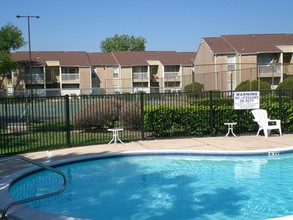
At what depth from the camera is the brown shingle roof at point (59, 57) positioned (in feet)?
185

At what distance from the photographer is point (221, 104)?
49.9 ft

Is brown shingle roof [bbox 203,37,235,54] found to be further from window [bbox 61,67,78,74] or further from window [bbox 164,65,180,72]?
window [bbox 61,67,78,74]

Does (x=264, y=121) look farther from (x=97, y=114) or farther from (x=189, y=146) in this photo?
(x=97, y=114)

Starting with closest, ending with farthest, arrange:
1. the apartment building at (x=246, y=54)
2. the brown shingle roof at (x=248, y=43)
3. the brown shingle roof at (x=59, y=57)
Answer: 1. the apartment building at (x=246, y=54)
2. the brown shingle roof at (x=248, y=43)
3. the brown shingle roof at (x=59, y=57)

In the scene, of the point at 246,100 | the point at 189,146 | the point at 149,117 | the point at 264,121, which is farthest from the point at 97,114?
the point at 264,121

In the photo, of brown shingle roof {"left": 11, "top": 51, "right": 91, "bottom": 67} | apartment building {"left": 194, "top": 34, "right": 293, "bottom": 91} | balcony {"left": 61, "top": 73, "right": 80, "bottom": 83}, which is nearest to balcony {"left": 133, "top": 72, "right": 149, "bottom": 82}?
brown shingle roof {"left": 11, "top": 51, "right": 91, "bottom": 67}

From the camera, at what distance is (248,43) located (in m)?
48.1

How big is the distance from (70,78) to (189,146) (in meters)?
46.1

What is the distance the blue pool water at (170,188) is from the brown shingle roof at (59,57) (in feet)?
154

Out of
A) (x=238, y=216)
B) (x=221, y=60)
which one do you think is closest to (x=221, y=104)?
(x=238, y=216)

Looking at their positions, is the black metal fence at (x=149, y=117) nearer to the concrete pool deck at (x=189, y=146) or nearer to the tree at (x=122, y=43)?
the concrete pool deck at (x=189, y=146)

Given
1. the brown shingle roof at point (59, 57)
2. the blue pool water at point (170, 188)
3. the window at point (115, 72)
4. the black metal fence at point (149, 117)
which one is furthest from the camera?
the window at point (115, 72)

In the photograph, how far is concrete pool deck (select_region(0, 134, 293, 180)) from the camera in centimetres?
1182

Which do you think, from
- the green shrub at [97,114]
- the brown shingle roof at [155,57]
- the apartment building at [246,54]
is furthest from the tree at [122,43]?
the green shrub at [97,114]
